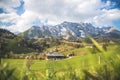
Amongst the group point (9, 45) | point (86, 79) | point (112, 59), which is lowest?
point (86, 79)

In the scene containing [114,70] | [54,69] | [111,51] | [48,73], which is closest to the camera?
[114,70]

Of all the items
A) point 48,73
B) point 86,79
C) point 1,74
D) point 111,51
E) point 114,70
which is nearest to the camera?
point 1,74

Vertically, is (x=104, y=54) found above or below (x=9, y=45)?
below

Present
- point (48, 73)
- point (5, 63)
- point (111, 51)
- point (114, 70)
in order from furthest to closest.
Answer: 1. point (48, 73)
2. point (111, 51)
3. point (114, 70)
4. point (5, 63)

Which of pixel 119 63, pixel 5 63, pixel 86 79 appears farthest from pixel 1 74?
pixel 119 63

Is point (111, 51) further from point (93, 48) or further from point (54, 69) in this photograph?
point (54, 69)

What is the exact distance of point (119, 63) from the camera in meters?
1.53

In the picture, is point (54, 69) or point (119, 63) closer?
point (119, 63)

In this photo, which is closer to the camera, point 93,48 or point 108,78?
point 108,78

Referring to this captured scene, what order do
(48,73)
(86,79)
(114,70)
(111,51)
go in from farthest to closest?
(48,73) < (111,51) < (86,79) < (114,70)

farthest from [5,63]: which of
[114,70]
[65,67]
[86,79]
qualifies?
[65,67]

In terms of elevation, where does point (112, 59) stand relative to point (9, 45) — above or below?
below

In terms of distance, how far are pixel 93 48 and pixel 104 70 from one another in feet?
0.53

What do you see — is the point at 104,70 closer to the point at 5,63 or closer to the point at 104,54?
the point at 104,54
